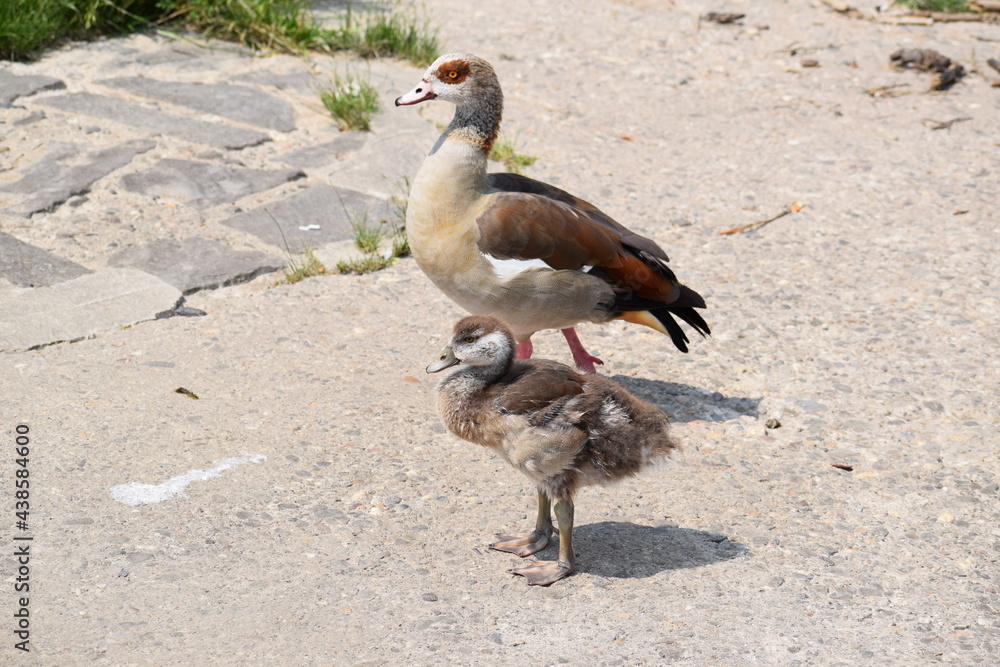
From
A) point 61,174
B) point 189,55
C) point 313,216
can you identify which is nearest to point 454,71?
point 313,216

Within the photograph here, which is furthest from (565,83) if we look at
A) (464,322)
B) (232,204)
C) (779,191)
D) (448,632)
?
(448,632)

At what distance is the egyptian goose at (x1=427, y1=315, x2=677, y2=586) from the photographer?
12.9ft

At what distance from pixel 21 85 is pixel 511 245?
486 centimetres

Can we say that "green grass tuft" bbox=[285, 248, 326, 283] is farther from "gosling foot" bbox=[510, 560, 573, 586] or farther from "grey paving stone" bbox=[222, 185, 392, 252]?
"gosling foot" bbox=[510, 560, 573, 586]

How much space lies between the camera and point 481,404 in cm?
404

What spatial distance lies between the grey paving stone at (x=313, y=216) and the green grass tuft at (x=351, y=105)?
948 mm

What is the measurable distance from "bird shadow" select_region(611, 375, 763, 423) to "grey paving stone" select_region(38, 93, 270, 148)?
3641 mm

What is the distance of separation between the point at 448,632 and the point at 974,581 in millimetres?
2114

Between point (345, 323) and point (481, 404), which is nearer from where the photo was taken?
point (481, 404)

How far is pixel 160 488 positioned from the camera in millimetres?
4371

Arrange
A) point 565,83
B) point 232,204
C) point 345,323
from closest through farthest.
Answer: point 345,323 < point 232,204 < point 565,83

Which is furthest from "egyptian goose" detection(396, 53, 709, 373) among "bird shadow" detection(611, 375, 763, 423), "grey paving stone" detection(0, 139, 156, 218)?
"grey paving stone" detection(0, 139, 156, 218)

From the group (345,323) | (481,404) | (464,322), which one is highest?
(464,322)

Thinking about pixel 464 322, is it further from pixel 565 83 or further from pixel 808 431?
pixel 565 83
